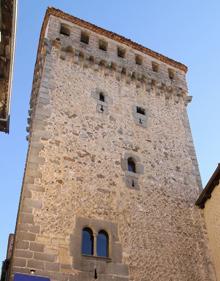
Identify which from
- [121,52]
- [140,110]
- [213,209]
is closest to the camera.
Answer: [213,209]

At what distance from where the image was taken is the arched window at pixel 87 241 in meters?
8.52

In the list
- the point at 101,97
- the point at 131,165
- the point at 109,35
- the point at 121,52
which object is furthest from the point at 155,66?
the point at 131,165

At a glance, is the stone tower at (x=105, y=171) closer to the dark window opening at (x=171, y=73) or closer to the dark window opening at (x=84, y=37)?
the dark window opening at (x=84, y=37)

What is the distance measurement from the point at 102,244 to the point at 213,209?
336 cm

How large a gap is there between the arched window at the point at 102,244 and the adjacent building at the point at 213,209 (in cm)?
292

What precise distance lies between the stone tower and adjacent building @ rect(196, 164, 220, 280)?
8.6 inches

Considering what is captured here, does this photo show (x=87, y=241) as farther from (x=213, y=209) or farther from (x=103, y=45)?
(x=103, y=45)

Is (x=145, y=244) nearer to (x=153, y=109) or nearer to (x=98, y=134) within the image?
(x=98, y=134)

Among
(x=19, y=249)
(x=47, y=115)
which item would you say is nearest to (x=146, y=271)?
(x=19, y=249)

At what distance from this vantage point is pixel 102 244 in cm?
880

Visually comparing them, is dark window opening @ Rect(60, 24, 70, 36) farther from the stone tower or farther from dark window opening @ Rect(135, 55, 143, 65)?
dark window opening @ Rect(135, 55, 143, 65)

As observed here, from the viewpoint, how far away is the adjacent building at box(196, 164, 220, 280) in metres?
9.76

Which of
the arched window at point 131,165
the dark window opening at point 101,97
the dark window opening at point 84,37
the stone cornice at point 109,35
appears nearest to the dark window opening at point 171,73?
the stone cornice at point 109,35

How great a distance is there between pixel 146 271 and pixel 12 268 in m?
3.03
